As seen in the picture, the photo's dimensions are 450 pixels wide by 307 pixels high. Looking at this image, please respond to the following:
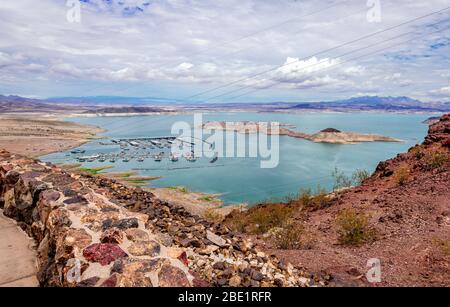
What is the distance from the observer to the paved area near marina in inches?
236

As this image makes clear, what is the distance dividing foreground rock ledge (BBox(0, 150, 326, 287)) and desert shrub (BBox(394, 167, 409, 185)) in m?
9.91

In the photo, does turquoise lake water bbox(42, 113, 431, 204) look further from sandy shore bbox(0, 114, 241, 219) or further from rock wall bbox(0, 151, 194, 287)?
rock wall bbox(0, 151, 194, 287)

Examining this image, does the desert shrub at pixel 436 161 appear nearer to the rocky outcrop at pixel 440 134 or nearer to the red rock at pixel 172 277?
the rocky outcrop at pixel 440 134

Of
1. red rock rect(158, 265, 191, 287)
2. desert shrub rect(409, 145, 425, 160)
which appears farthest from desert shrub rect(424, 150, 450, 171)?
red rock rect(158, 265, 191, 287)

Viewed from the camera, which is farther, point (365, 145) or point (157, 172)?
point (365, 145)

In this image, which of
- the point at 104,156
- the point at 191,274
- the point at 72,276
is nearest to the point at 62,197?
the point at 72,276

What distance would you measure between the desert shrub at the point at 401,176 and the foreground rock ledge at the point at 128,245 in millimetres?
9913

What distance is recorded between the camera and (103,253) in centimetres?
490

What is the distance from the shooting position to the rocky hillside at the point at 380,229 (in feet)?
21.3

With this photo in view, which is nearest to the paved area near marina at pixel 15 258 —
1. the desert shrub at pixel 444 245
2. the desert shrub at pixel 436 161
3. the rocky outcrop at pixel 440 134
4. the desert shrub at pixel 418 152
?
the desert shrub at pixel 444 245

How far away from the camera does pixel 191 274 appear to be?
470 cm

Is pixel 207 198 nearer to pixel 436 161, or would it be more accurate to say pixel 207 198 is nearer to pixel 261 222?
pixel 261 222

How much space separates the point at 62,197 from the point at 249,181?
101 ft
